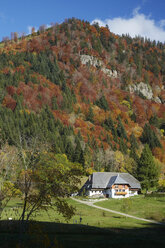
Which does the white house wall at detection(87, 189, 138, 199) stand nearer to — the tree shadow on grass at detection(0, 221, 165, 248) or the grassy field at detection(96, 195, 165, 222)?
the grassy field at detection(96, 195, 165, 222)

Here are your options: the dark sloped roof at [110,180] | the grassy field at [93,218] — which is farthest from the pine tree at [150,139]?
the grassy field at [93,218]

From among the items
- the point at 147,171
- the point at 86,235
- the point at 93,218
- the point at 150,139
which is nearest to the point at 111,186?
the point at 147,171

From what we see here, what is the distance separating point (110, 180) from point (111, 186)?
4222 mm

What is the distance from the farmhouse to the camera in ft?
266

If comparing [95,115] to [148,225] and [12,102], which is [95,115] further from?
[148,225]

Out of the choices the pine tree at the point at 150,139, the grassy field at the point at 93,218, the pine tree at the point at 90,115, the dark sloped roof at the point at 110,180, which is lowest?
the grassy field at the point at 93,218

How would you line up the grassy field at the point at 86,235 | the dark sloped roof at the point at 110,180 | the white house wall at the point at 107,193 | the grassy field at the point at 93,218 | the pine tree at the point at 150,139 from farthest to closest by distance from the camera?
the pine tree at the point at 150,139, the dark sloped roof at the point at 110,180, the white house wall at the point at 107,193, the grassy field at the point at 93,218, the grassy field at the point at 86,235

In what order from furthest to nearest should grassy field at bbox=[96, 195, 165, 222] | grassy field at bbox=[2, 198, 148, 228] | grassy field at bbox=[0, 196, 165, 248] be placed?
grassy field at bbox=[96, 195, 165, 222] → grassy field at bbox=[2, 198, 148, 228] → grassy field at bbox=[0, 196, 165, 248]

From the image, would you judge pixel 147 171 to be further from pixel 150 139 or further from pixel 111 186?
pixel 150 139

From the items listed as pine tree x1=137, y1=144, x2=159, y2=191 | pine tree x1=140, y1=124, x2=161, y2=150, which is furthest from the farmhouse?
pine tree x1=140, y1=124, x2=161, y2=150

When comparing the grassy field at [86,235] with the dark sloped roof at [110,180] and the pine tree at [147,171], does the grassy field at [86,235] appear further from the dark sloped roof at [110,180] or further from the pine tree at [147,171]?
the pine tree at [147,171]

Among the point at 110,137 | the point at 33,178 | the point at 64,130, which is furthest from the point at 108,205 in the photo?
the point at 110,137

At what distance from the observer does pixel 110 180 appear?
84.7 metres

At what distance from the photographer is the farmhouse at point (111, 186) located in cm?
8094
